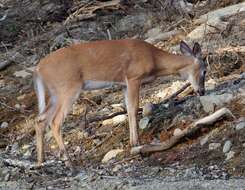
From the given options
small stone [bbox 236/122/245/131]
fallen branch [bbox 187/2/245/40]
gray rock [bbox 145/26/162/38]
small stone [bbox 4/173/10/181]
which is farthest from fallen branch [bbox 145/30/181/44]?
small stone [bbox 4/173/10/181]

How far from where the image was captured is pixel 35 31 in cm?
1698

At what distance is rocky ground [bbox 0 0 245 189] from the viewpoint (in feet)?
27.6

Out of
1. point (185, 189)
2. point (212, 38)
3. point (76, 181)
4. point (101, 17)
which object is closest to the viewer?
point (185, 189)

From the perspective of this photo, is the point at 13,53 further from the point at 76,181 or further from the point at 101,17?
the point at 76,181

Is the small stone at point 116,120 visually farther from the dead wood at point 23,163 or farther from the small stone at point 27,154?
the dead wood at point 23,163

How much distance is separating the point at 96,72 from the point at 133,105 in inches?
28.1

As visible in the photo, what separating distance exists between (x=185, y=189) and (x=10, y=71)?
8.43 meters

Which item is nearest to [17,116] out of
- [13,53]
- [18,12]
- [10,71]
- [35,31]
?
[10,71]

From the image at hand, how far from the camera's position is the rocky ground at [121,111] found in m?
8.41

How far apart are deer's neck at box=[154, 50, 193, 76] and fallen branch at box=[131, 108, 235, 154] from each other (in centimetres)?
177

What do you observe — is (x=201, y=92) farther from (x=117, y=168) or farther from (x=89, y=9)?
(x=89, y=9)

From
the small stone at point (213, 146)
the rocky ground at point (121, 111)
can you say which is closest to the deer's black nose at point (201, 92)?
the rocky ground at point (121, 111)

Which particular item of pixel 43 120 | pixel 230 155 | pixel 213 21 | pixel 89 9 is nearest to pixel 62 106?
pixel 43 120

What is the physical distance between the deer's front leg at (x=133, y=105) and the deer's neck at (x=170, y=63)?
0.52 meters
